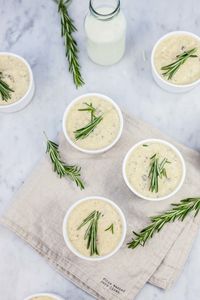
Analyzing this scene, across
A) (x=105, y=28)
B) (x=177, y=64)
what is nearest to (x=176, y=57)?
(x=177, y=64)

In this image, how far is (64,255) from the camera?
73.0 inches

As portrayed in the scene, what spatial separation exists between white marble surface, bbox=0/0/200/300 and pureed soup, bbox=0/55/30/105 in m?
0.08

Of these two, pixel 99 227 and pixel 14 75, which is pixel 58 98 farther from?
pixel 99 227

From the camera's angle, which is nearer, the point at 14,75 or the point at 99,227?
the point at 99,227

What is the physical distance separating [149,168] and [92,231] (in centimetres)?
26

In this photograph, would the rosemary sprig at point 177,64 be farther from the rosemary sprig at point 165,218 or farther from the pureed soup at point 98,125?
the rosemary sprig at point 165,218

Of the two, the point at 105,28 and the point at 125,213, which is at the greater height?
the point at 105,28

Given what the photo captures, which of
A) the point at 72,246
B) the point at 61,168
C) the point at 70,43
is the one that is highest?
the point at 70,43

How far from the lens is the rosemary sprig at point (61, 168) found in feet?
6.17

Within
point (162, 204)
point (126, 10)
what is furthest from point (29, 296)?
point (126, 10)

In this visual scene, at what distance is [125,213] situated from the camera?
188 cm

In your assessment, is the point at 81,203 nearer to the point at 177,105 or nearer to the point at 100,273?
the point at 100,273

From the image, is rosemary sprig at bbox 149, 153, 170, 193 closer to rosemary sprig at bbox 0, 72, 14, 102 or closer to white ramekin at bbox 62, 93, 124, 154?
white ramekin at bbox 62, 93, 124, 154

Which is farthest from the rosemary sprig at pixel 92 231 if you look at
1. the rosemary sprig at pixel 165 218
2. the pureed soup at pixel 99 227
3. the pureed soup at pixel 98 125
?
the pureed soup at pixel 98 125
